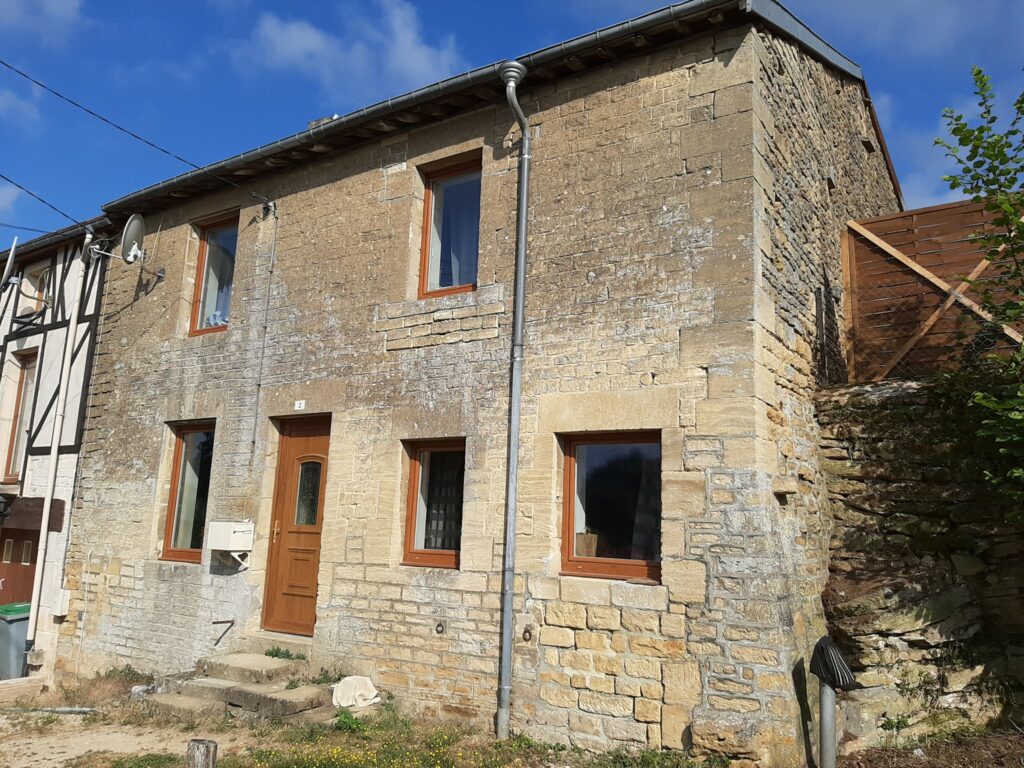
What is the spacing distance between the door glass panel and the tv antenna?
3498 mm

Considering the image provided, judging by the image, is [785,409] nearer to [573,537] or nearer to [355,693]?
[573,537]

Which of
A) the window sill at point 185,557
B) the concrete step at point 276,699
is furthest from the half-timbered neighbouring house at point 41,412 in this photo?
the concrete step at point 276,699

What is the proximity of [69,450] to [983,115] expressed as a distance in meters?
10.1

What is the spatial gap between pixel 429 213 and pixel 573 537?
11.0 feet

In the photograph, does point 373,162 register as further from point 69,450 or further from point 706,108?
point 69,450

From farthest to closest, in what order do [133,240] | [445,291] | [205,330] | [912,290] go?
[133,240] < [205,330] < [912,290] < [445,291]

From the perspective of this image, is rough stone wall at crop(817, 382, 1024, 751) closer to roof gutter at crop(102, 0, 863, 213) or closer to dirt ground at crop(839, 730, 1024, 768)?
dirt ground at crop(839, 730, 1024, 768)

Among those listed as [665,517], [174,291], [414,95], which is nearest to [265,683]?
[665,517]

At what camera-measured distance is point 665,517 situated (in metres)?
5.39

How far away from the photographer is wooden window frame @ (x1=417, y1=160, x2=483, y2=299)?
7.07 metres

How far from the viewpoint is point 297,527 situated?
24.6 ft

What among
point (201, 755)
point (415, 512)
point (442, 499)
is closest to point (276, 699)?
point (415, 512)

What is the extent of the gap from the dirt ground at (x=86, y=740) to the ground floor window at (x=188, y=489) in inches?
78.3

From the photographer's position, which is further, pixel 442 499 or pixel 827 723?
pixel 442 499
